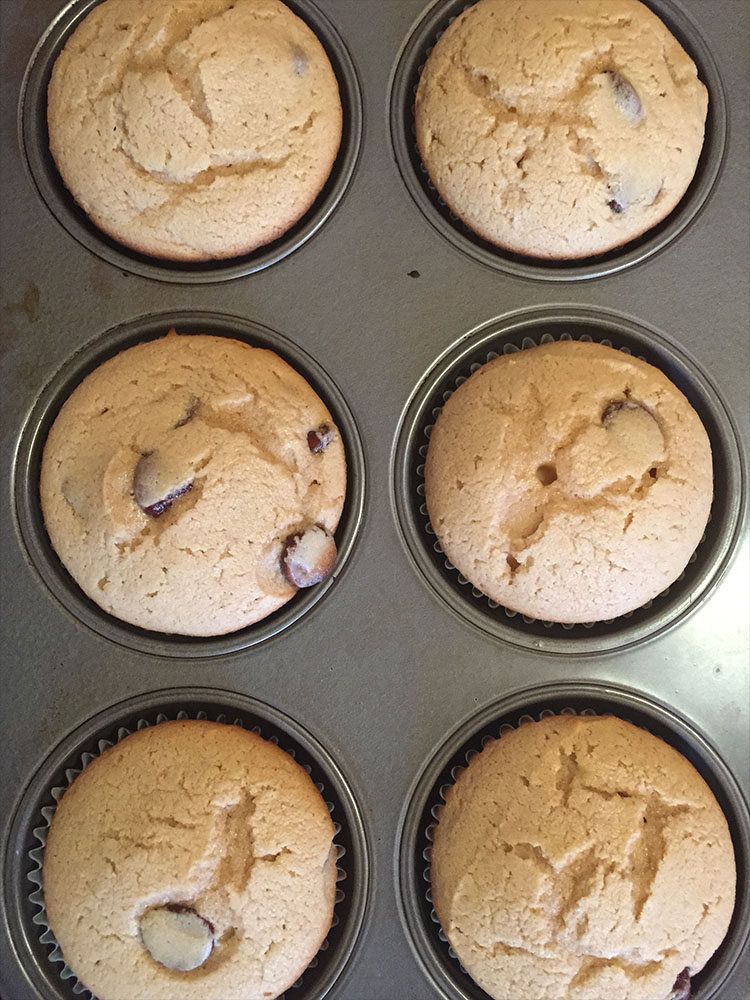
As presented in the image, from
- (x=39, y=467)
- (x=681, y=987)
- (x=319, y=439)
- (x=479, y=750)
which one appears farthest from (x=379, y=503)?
(x=681, y=987)

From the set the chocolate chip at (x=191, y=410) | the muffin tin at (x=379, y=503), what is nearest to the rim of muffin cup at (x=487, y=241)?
the muffin tin at (x=379, y=503)

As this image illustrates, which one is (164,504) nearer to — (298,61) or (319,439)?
(319,439)

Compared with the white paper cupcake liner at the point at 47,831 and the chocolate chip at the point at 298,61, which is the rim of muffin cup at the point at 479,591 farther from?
the chocolate chip at the point at 298,61

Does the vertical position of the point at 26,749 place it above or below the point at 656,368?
below

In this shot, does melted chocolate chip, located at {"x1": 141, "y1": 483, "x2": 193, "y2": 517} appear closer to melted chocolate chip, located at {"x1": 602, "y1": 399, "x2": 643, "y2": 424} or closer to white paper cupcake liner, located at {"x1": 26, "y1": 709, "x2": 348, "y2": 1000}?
white paper cupcake liner, located at {"x1": 26, "y1": 709, "x2": 348, "y2": 1000}

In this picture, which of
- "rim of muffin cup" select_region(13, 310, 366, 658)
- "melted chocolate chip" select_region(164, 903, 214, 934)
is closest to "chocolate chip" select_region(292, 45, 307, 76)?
"rim of muffin cup" select_region(13, 310, 366, 658)

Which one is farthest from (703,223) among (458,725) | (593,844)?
(593,844)

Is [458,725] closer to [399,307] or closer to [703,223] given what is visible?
[399,307]
